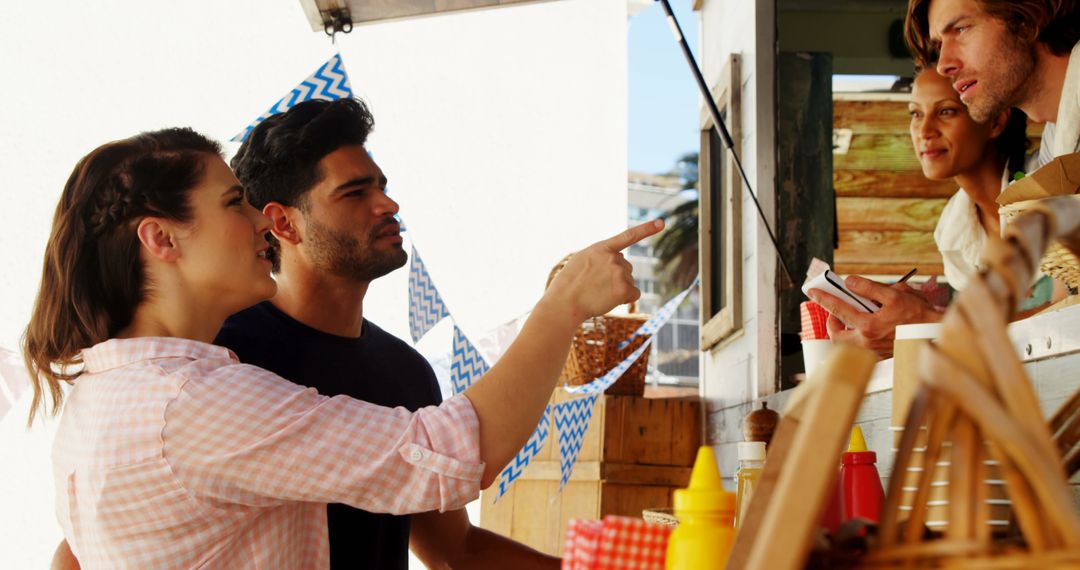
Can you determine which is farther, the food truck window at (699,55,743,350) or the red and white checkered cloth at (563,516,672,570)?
the food truck window at (699,55,743,350)

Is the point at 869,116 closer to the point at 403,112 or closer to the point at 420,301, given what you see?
the point at 403,112

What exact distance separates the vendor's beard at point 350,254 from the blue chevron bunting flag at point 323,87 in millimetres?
712

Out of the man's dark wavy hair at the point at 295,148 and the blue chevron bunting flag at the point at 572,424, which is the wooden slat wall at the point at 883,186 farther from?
the man's dark wavy hair at the point at 295,148

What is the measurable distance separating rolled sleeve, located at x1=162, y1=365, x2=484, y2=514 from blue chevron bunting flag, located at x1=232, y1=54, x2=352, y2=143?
5.40ft

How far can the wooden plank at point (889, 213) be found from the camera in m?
5.56

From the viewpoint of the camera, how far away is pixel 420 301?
123 inches

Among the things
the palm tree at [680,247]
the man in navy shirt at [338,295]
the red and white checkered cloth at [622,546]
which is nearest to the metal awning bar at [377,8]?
the man in navy shirt at [338,295]

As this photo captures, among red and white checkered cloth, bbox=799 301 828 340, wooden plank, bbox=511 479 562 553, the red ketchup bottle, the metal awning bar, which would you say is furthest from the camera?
wooden plank, bbox=511 479 562 553

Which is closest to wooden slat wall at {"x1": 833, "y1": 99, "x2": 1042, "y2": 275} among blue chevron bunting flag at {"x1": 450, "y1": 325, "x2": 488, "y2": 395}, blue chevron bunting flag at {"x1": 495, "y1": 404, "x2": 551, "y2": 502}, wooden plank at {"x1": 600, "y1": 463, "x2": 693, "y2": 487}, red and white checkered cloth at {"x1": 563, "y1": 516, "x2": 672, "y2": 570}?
wooden plank at {"x1": 600, "y1": 463, "x2": 693, "y2": 487}

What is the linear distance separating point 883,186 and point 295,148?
405 centimetres

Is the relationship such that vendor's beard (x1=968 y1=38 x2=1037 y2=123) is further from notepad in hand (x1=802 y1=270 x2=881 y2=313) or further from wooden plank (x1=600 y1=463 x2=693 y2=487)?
wooden plank (x1=600 y1=463 x2=693 y2=487)

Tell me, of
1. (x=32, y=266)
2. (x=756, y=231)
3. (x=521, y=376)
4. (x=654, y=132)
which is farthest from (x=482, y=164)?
(x=654, y=132)

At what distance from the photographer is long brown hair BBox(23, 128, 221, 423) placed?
5.08 feet

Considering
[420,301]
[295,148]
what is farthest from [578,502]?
[295,148]
